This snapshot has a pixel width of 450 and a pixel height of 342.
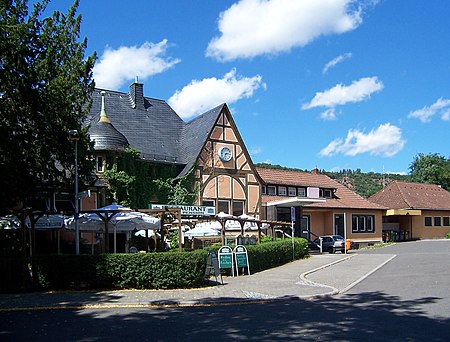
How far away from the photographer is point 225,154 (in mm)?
33062

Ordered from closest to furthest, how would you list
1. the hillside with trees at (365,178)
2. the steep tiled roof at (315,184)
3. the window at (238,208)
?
the window at (238,208)
the steep tiled roof at (315,184)
the hillside with trees at (365,178)

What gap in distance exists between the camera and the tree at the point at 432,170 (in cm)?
7769

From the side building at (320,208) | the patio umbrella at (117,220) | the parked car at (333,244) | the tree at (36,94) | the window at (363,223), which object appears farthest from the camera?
the window at (363,223)

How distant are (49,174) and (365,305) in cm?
1154

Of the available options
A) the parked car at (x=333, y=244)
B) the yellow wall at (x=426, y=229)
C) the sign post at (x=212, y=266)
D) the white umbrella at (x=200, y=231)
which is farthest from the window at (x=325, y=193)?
the sign post at (x=212, y=266)

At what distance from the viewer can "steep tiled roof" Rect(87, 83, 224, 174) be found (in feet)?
105

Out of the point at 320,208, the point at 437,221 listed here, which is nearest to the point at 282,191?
the point at 320,208

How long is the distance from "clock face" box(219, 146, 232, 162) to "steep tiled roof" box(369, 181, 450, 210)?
26.5 metres

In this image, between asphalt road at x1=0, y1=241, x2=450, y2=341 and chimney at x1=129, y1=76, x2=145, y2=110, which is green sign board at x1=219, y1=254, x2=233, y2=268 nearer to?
asphalt road at x1=0, y1=241, x2=450, y2=341

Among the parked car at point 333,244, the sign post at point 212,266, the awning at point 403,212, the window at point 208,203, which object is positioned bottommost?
the parked car at point 333,244

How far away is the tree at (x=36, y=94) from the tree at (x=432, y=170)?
6847 centimetres

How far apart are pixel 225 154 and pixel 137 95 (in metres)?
8.37

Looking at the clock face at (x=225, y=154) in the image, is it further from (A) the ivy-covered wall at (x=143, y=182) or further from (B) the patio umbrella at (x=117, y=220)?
(B) the patio umbrella at (x=117, y=220)

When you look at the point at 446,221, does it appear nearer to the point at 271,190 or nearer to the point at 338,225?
the point at 338,225
